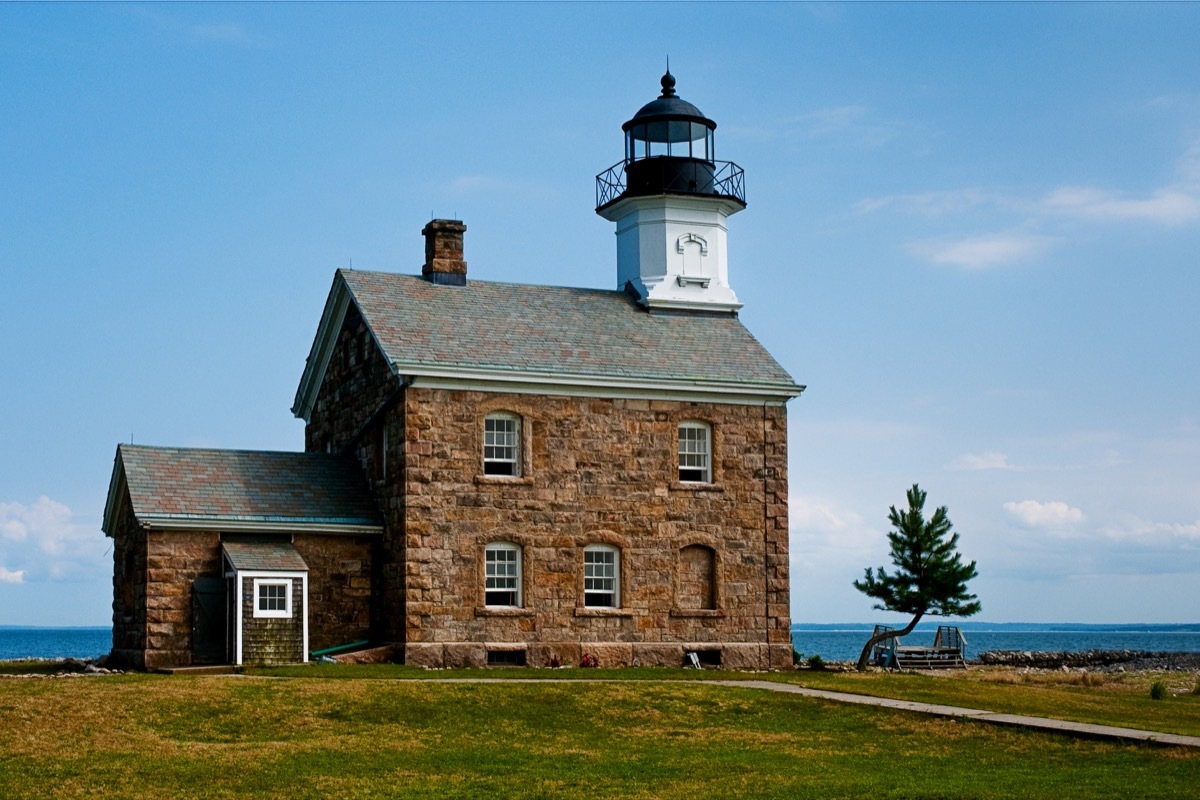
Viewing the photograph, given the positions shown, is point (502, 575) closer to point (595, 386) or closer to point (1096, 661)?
point (595, 386)

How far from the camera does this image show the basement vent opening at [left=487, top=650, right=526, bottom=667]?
28.6 m

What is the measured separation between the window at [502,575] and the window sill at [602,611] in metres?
1.20

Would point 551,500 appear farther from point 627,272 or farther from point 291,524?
point 627,272

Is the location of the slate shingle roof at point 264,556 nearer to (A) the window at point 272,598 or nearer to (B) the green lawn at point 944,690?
(A) the window at point 272,598

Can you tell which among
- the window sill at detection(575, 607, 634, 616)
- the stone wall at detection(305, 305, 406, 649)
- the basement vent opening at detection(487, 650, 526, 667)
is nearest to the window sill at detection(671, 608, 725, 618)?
the window sill at detection(575, 607, 634, 616)

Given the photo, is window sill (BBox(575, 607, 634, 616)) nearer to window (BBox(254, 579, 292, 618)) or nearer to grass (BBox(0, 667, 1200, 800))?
window (BBox(254, 579, 292, 618))

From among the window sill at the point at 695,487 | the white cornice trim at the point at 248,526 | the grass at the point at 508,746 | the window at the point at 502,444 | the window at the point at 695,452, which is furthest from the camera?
the window at the point at 695,452

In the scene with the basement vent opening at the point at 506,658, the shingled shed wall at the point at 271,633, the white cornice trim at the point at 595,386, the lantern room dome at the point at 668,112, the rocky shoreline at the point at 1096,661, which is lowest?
the rocky shoreline at the point at 1096,661

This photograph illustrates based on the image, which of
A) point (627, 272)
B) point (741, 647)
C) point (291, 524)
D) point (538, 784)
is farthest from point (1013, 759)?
point (627, 272)

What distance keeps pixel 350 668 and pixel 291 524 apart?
3498mm

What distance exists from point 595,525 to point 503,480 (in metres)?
2.03

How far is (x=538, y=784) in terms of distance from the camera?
16.0 meters

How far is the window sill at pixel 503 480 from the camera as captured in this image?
94.8 feet

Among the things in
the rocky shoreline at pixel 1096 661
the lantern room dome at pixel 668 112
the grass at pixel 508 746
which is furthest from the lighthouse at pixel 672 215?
the rocky shoreline at pixel 1096 661
